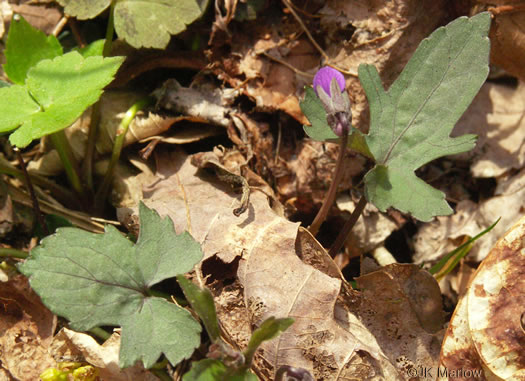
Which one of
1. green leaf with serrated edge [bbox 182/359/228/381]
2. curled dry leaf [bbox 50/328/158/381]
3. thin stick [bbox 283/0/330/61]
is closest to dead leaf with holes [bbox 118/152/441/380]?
green leaf with serrated edge [bbox 182/359/228/381]

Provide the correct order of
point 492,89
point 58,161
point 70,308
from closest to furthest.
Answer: point 70,308, point 58,161, point 492,89

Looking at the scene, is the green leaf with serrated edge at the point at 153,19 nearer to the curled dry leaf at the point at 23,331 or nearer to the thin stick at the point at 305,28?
the thin stick at the point at 305,28

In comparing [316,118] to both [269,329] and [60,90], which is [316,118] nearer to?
[269,329]

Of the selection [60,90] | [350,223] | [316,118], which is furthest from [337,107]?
[60,90]

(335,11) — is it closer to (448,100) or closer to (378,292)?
(448,100)

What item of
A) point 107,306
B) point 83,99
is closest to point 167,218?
point 107,306

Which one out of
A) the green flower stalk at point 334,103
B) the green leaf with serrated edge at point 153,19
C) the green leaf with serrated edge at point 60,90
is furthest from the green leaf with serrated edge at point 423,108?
the green leaf with serrated edge at point 60,90
